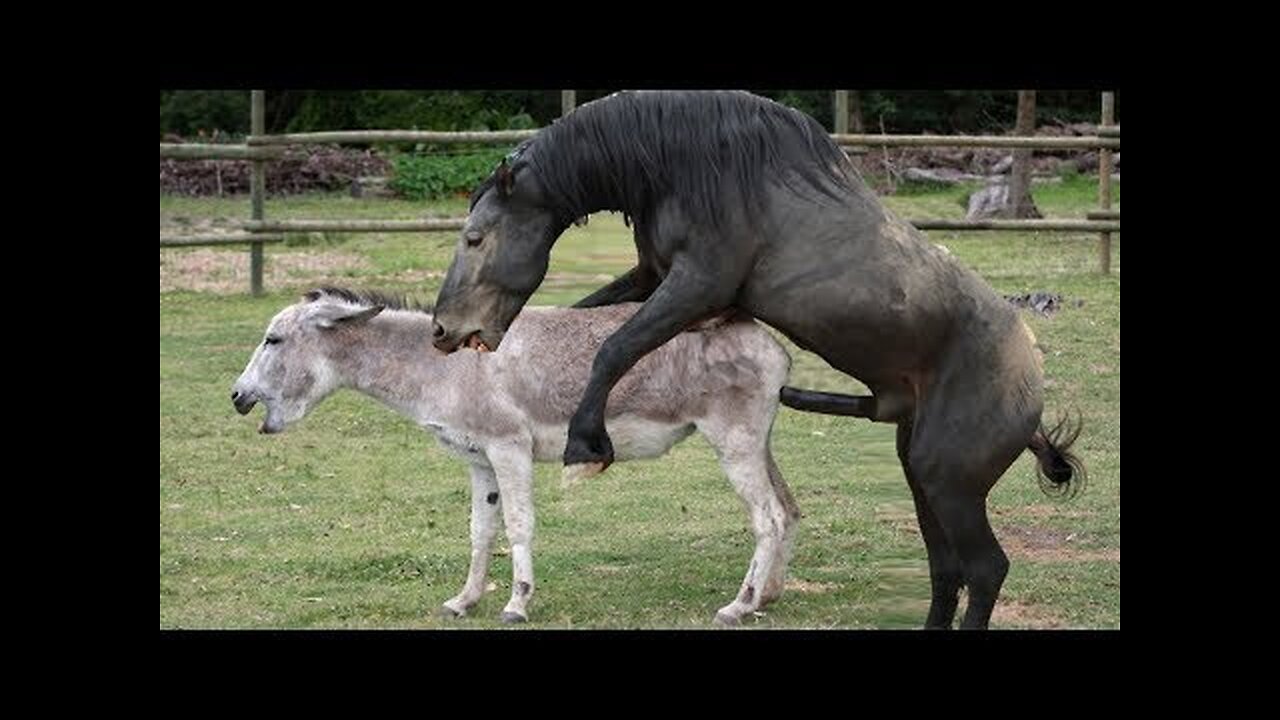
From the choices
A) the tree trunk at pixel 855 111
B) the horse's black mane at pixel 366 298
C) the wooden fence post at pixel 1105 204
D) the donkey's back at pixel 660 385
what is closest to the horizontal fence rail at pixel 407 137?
the wooden fence post at pixel 1105 204

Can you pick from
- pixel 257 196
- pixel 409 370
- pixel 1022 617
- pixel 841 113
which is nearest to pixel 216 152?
pixel 257 196

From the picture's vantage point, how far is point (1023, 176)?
74.4 feet

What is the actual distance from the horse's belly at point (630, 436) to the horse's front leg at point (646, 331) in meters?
2.31

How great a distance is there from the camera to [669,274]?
23.4ft

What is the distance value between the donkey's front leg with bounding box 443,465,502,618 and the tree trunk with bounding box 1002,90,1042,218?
45.4 feet

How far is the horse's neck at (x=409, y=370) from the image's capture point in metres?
9.50

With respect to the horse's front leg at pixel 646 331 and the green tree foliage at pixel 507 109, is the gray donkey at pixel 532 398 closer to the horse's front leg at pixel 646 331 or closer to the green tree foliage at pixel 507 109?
the horse's front leg at pixel 646 331

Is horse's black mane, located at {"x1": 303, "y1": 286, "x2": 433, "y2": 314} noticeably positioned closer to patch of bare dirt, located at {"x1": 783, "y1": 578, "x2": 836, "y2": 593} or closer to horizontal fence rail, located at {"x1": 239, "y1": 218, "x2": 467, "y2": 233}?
patch of bare dirt, located at {"x1": 783, "y1": 578, "x2": 836, "y2": 593}

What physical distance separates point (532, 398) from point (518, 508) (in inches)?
21.7

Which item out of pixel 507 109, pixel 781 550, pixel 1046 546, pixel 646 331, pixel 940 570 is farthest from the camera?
pixel 507 109

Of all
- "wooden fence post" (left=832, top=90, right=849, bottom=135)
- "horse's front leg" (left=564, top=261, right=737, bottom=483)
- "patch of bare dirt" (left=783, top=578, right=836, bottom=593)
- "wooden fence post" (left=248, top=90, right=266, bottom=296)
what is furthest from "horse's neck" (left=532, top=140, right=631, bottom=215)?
"wooden fence post" (left=248, top=90, right=266, bottom=296)

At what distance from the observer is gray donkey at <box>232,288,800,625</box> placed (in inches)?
369

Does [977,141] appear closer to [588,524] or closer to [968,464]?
[588,524]

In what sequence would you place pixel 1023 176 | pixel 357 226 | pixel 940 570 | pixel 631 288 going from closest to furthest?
pixel 631 288 < pixel 940 570 < pixel 357 226 < pixel 1023 176
